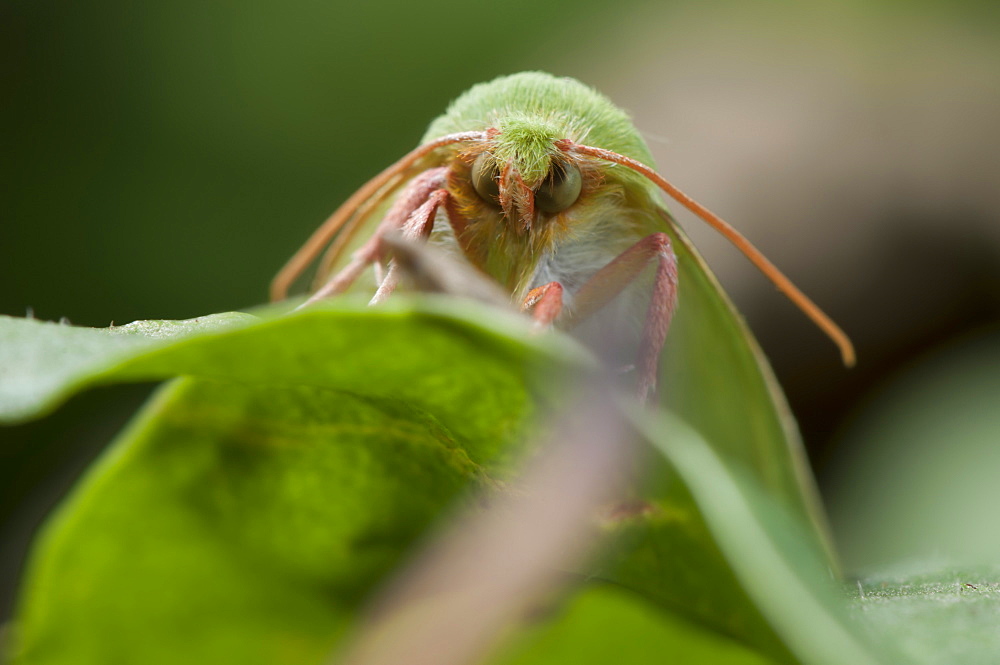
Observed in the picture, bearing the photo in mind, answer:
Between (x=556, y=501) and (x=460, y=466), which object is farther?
(x=460, y=466)

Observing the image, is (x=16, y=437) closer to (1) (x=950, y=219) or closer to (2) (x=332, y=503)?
(2) (x=332, y=503)

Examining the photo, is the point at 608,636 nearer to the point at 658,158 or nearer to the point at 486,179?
the point at 486,179

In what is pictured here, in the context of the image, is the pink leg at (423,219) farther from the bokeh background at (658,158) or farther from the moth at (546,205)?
the bokeh background at (658,158)

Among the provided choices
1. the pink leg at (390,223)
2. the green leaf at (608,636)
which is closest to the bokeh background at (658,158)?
the pink leg at (390,223)

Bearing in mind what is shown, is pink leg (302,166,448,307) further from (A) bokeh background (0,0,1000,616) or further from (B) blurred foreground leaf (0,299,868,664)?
(A) bokeh background (0,0,1000,616)

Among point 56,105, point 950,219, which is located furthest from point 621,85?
point 56,105

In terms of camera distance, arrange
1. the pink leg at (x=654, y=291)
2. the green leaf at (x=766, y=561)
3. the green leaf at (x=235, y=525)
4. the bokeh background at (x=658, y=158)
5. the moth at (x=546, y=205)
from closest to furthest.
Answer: the green leaf at (x=766, y=561) < the green leaf at (x=235, y=525) < the pink leg at (x=654, y=291) < the moth at (x=546, y=205) < the bokeh background at (x=658, y=158)

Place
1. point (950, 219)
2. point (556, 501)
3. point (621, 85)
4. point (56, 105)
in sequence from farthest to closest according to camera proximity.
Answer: point (621, 85) → point (950, 219) → point (56, 105) → point (556, 501)

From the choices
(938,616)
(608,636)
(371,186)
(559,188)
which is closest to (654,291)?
(559,188)
